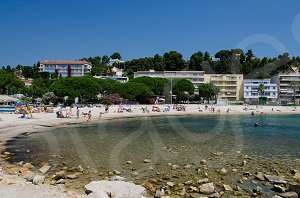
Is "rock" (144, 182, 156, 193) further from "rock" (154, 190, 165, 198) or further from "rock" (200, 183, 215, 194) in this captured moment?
"rock" (200, 183, 215, 194)

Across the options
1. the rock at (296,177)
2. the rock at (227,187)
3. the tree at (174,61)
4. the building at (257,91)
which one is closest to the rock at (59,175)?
the rock at (227,187)

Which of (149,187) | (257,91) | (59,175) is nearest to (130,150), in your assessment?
(59,175)

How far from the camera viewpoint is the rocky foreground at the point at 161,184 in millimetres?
12086

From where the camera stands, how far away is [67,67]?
14300cm

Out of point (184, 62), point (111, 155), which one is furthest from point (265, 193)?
point (184, 62)

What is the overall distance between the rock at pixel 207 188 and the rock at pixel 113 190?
253 centimetres

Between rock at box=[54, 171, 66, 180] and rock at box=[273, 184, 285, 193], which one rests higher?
rock at box=[54, 171, 66, 180]

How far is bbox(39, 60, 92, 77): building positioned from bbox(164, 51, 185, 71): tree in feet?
118

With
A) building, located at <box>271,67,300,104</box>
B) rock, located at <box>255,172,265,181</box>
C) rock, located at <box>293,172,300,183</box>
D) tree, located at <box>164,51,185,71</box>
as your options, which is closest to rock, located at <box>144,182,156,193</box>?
rock, located at <box>255,172,265,181</box>

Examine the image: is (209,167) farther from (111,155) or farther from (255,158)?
(111,155)

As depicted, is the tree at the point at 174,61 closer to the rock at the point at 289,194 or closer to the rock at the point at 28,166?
the rock at the point at 28,166

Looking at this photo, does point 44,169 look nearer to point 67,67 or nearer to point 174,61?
point 174,61

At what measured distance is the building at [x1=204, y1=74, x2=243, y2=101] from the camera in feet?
→ 368

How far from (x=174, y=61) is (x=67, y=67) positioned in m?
46.9
